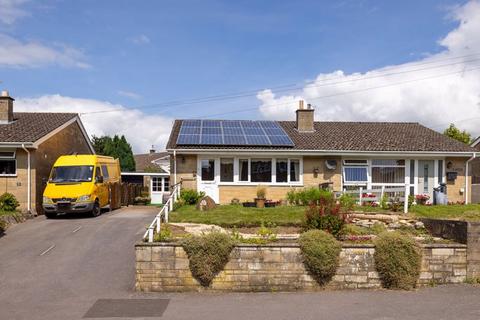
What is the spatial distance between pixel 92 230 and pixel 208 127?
10.0 meters

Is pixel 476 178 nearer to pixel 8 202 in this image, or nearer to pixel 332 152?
pixel 332 152

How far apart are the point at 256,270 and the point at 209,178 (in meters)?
11.6

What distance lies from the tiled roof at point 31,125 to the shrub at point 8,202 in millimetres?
2578

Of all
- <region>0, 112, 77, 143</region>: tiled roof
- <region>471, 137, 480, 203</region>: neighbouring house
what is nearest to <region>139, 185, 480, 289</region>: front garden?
<region>0, 112, 77, 143</region>: tiled roof

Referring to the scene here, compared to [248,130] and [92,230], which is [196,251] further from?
[248,130]

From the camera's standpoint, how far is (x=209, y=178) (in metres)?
20.6

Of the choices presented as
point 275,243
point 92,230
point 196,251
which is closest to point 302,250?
point 275,243

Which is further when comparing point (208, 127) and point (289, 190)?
point (208, 127)

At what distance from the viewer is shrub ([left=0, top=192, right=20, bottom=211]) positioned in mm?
18016

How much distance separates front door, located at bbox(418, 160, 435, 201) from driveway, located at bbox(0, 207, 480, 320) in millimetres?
12796

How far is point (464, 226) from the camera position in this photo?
995 centimetres

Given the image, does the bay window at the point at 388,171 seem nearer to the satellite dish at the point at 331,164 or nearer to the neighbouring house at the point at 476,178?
the satellite dish at the point at 331,164

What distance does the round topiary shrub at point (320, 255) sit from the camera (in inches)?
358

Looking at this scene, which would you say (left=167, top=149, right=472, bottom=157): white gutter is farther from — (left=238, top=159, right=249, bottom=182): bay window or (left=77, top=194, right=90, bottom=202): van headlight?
(left=77, top=194, right=90, bottom=202): van headlight
